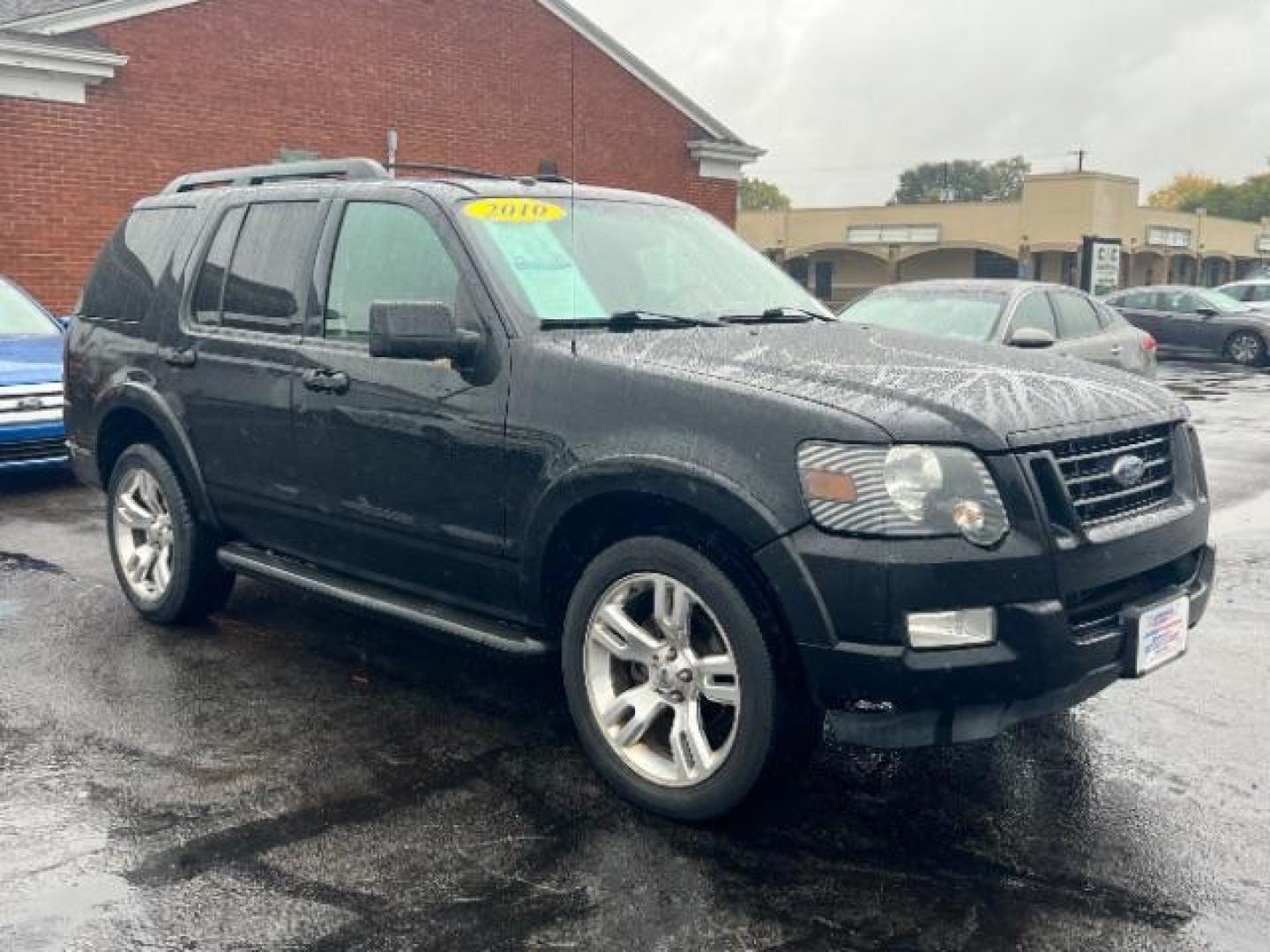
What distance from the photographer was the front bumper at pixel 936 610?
3248mm

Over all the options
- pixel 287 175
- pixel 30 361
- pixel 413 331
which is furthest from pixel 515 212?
pixel 30 361

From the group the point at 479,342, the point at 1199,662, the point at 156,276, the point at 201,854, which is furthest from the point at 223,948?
the point at 1199,662

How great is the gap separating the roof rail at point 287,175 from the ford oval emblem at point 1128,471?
293 cm

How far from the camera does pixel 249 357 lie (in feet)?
16.4

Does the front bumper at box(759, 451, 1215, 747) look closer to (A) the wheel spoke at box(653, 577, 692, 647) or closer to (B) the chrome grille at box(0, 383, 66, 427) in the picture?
(A) the wheel spoke at box(653, 577, 692, 647)

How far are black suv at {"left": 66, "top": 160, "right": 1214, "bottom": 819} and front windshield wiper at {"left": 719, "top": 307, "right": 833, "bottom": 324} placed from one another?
0.08ft

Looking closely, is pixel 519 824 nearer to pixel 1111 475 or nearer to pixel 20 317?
pixel 1111 475

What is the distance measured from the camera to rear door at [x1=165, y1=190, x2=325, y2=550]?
4891 millimetres

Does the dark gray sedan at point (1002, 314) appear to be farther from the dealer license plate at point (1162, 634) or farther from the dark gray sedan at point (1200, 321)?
the dark gray sedan at point (1200, 321)

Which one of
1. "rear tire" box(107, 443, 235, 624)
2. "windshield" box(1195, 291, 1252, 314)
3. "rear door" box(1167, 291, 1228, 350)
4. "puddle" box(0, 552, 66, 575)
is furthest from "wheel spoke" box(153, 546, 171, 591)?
"windshield" box(1195, 291, 1252, 314)

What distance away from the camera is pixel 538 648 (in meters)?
4.07

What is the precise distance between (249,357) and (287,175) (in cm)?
97

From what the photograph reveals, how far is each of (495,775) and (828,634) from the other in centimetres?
131

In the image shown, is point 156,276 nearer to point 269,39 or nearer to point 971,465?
point 971,465
